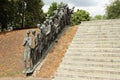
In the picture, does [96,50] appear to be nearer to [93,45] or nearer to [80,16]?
[93,45]

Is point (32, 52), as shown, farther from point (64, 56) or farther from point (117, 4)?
point (117, 4)

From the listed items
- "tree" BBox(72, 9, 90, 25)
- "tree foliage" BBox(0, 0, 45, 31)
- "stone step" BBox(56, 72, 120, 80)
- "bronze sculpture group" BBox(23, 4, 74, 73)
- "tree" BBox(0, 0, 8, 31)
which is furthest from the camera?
"tree" BBox(72, 9, 90, 25)

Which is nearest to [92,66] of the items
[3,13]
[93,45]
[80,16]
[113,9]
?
[93,45]

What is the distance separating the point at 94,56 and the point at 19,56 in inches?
193

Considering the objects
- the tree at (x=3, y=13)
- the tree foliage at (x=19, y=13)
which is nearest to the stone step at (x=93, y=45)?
the tree at (x=3, y=13)

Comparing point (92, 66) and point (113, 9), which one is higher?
point (113, 9)

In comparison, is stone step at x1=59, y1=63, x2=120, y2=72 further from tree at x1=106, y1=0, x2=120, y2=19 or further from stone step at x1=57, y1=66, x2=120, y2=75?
tree at x1=106, y1=0, x2=120, y2=19

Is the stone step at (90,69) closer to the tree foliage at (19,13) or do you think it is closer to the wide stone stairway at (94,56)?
the wide stone stairway at (94,56)

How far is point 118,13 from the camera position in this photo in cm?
3412

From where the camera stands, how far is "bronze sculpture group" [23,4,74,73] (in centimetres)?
1324

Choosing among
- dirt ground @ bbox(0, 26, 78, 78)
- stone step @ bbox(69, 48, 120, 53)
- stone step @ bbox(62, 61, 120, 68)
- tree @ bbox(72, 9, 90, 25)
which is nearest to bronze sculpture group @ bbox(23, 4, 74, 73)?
dirt ground @ bbox(0, 26, 78, 78)

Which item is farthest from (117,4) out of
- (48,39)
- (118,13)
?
(48,39)

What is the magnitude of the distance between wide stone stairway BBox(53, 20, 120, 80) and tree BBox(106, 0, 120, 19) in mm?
19055

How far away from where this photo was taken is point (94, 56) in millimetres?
12578
